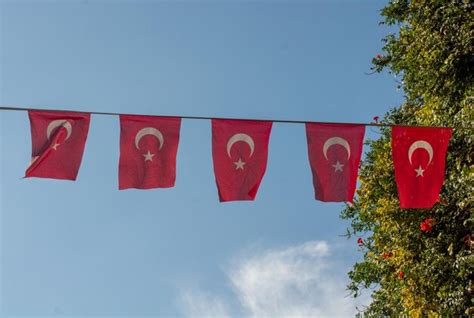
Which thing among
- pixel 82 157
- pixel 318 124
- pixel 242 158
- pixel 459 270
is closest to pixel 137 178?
pixel 82 157

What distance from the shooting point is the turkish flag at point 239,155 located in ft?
29.9

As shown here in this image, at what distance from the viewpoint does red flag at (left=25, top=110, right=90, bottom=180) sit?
28.4 ft

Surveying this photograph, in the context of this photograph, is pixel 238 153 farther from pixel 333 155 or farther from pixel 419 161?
pixel 419 161

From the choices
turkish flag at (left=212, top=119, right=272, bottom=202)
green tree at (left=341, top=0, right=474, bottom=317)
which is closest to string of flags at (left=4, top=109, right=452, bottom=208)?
turkish flag at (left=212, top=119, right=272, bottom=202)

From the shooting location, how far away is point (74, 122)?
29.1ft

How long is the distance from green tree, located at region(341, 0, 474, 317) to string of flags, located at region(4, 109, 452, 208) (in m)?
3.41

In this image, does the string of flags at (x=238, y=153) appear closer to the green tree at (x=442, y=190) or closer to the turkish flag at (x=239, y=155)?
the turkish flag at (x=239, y=155)

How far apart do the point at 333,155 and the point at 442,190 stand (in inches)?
226

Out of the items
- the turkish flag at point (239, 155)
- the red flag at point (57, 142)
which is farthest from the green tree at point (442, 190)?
the red flag at point (57, 142)

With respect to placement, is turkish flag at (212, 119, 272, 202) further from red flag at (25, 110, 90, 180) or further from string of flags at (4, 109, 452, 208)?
red flag at (25, 110, 90, 180)

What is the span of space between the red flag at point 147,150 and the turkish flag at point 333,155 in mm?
2172

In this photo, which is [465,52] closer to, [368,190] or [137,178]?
[368,190]

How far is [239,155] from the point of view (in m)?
9.22

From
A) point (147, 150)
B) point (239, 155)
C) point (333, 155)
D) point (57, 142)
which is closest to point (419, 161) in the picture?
point (333, 155)
